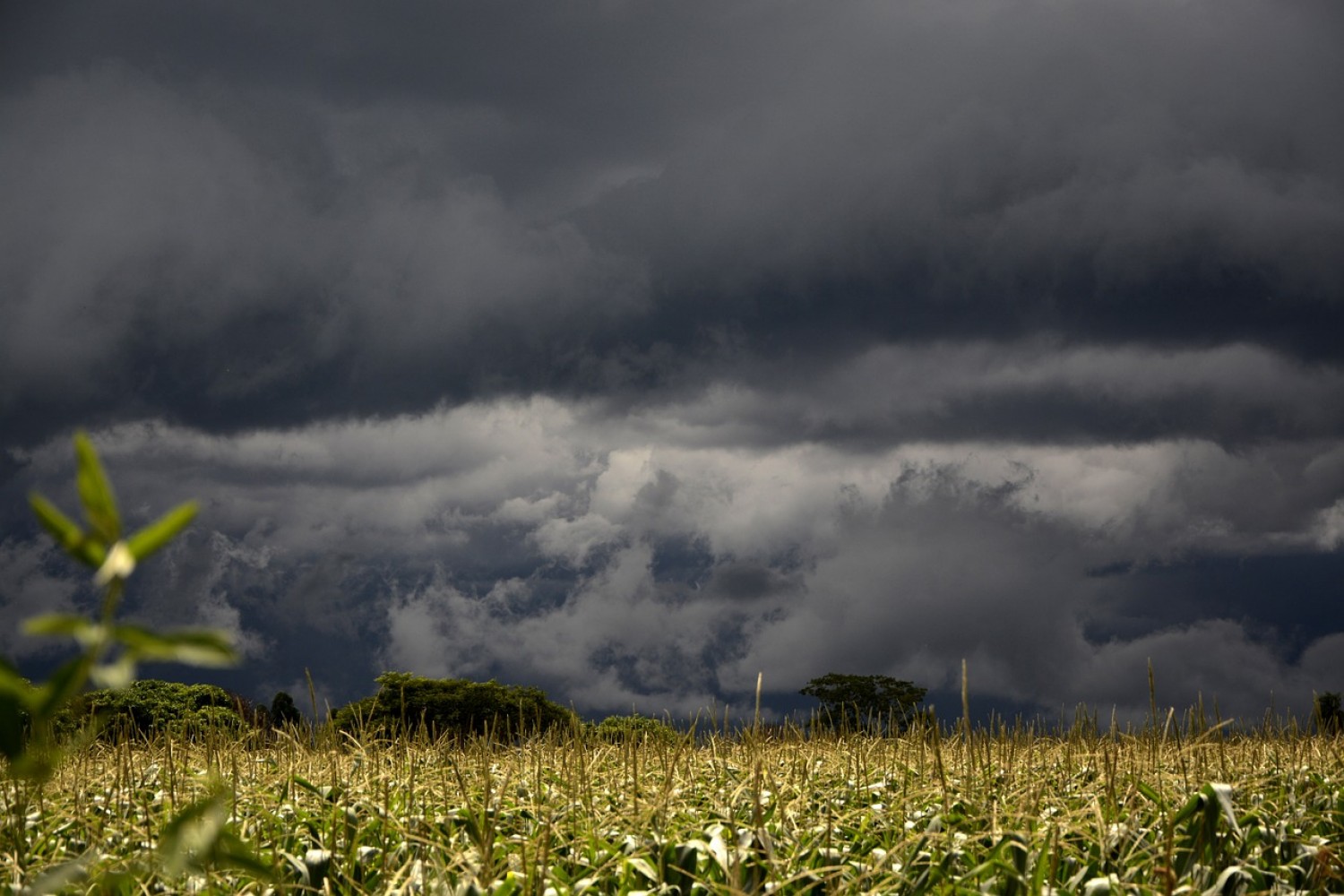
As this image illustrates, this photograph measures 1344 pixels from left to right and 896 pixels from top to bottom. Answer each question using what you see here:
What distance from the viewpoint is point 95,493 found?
0.87 m

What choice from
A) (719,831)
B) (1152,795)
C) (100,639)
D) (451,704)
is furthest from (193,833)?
(451,704)

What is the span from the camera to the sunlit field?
4340 millimetres

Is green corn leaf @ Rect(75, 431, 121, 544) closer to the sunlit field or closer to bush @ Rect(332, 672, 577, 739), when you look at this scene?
the sunlit field

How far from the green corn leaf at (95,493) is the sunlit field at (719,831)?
221 cm

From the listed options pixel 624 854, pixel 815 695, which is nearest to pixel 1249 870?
pixel 624 854

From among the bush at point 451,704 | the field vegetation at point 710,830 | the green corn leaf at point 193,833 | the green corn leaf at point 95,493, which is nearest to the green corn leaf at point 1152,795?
the field vegetation at point 710,830

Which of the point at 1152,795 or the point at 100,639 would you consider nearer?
the point at 100,639

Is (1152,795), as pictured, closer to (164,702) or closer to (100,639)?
(100,639)

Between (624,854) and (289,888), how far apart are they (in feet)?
4.81

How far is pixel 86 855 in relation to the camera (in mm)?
4469

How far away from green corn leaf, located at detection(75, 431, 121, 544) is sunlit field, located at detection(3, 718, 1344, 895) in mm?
2206

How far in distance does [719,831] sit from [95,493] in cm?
412

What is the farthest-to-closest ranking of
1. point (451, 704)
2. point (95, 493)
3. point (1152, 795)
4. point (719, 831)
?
point (451, 704)
point (1152, 795)
point (719, 831)
point (95, 493)

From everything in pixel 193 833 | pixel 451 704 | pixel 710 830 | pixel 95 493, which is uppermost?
pixel 95 493
